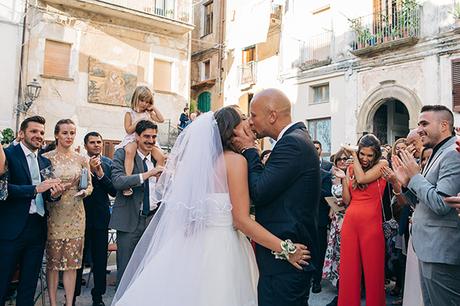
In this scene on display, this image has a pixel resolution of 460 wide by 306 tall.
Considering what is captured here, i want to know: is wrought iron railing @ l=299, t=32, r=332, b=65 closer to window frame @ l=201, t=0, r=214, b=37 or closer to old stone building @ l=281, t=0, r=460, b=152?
old stone building @ l=281, t=0, r=460, b=152

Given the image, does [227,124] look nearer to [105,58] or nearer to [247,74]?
[105,58]

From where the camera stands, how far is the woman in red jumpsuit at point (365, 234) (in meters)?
4.43

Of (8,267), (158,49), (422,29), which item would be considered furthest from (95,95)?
(8,267)

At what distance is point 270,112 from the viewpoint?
9.09 feet

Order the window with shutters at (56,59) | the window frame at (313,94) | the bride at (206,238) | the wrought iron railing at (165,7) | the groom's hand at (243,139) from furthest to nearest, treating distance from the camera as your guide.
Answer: the wrought iron railing at (165,7) → the window frame at (313,94) → the window with shutters at (56,59) → the groom's hand at (243,139) → the bride at (206,238)

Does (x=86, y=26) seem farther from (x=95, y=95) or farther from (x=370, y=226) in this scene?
(x=370, y=226)

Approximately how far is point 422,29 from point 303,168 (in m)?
13.8

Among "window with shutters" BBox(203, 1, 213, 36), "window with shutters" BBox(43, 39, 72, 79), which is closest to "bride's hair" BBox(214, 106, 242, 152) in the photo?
"window with shutters" BBox(43, 39, 72, 79)

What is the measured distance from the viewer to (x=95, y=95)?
17.0 metres

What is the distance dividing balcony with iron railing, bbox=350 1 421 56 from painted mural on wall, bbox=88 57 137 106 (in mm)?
9132

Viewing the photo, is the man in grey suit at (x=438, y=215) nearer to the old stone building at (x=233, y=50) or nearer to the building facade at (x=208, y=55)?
the old stone building at (x=233, y=50)

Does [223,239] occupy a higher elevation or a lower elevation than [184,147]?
lower

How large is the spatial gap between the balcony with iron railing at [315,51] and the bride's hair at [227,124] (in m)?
15.4

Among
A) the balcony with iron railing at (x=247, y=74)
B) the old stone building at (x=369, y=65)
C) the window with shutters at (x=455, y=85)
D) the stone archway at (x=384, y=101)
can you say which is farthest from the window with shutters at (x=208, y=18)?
the window with shutters at (x=455, y=85)
